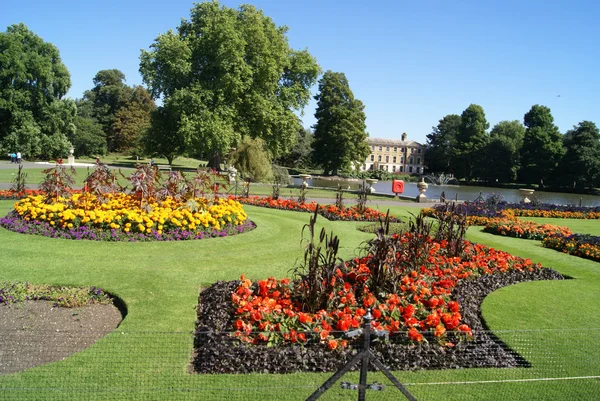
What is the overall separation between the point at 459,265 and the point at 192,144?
96.4ft

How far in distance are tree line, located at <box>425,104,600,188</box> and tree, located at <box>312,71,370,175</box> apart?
1928 cm

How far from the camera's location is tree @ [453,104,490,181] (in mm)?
67625

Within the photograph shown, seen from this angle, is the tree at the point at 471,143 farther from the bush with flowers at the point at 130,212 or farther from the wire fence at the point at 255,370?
the wire fence at the point at 255,370

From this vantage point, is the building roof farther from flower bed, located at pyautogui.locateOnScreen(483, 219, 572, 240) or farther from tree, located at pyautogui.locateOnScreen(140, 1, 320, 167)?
flower bed, located at pyautogui.locateOnScreen(483, 219, 572, 240)

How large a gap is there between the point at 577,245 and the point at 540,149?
53.8 meters

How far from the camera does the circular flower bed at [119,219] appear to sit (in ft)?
32.7

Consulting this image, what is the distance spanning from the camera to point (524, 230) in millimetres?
14148

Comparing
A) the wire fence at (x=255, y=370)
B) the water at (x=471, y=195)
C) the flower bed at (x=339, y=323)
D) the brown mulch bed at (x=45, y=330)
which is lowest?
the water at (x=471, y=195)

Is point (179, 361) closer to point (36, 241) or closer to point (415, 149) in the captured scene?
point (36, 241)

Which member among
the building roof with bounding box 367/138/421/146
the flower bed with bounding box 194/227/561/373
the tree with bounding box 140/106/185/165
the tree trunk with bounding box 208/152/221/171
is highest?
the building roof with bounding box 367/138/421/146

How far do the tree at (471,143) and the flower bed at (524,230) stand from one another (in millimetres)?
54822

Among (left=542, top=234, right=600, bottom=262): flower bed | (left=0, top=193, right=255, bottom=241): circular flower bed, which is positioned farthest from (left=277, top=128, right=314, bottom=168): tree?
(left=0, top=193, right=255, bottom=241): circular flower bed

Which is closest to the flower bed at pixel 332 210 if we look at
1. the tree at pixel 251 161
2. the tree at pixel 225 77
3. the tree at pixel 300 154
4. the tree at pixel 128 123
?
the tree at pixel 251 161

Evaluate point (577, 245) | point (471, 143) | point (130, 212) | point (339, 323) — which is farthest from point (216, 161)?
point (471, 143)
